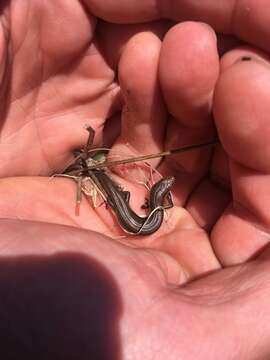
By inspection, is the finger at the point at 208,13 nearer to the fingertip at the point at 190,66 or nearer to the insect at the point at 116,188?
the fingertip at the point at 190,66

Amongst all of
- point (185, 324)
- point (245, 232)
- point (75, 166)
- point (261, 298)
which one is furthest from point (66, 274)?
point (75, 166)

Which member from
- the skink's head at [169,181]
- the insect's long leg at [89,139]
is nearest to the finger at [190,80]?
the skink's head at [169,181]

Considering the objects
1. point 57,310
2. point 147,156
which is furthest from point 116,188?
point 57,310

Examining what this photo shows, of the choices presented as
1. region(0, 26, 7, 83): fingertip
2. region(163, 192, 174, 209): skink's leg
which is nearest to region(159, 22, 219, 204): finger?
region(163, 192, 174, 209): skink's leg

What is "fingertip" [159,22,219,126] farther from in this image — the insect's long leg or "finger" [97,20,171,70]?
the insect's long leg

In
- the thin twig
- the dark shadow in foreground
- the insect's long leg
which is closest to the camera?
the dark shadow in foreground
